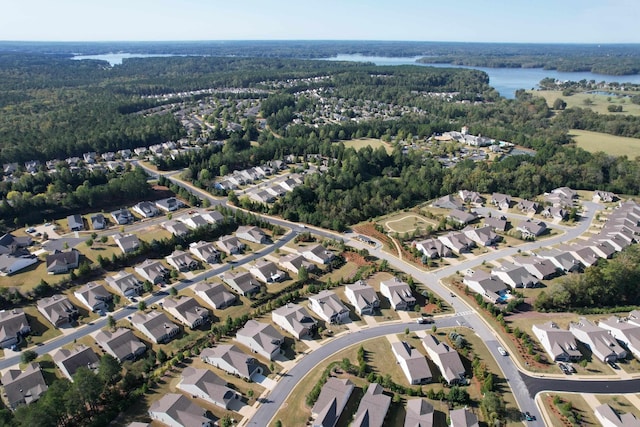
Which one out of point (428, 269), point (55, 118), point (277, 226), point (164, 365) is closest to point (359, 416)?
point (164, 365)

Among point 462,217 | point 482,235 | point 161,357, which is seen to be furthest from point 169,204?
point 482,235

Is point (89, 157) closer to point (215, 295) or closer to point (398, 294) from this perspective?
point (215, 295)

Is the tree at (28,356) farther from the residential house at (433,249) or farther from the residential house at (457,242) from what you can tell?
the residential house at (457,242)

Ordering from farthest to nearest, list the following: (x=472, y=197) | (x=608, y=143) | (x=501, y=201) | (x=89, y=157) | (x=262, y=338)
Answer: (x=608, y=143) < (x=89, y=157) < (x=472, y=197) < (x=501, y=201) < (x=262, y=338)

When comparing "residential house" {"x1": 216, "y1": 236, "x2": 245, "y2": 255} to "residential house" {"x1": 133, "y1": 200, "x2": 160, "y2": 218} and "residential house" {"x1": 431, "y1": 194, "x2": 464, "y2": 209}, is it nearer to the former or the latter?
"residential house" {"x1": 133, "y1": 200, "x2": 160, "y2": 218}

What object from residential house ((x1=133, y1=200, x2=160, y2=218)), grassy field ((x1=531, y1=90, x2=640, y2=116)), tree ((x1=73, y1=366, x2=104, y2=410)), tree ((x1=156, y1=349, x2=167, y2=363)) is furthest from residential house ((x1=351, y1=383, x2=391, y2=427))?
grassy field ((x1=531, y1=90, x2=640, y2=116))
